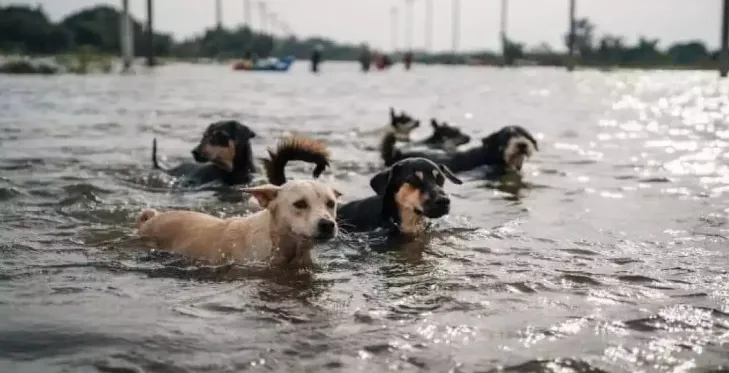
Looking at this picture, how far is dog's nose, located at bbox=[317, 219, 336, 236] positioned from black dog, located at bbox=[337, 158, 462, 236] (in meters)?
1.69

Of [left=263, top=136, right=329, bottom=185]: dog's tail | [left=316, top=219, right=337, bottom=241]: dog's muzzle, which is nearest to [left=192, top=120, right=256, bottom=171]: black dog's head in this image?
[left=263, top=136, right=329, bottom=185]: dog's tail

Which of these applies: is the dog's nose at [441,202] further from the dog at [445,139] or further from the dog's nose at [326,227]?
the dog at [445,139]

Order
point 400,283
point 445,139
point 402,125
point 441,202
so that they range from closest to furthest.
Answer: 1. point 400,283
2. point 441,202
3. point 445,139
4. point 402,125

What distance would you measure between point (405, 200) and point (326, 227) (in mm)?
1945

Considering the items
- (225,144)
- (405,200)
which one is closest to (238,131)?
(225,144)

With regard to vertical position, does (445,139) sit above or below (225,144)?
below

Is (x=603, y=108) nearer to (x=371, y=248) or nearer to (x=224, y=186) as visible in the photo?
(x=224, y=186)

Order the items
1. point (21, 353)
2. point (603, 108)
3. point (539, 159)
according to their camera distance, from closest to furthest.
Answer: point (21, 353) < point (539, 159) < point (603, 108)

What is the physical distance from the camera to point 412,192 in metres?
7.90

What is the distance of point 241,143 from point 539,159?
5.52 m

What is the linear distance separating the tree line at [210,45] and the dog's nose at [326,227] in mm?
62818

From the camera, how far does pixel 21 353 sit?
174 inches

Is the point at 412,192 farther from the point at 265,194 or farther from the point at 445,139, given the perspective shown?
the point at 445,139

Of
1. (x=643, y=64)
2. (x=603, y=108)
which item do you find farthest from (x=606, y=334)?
(x=643, y=64)
